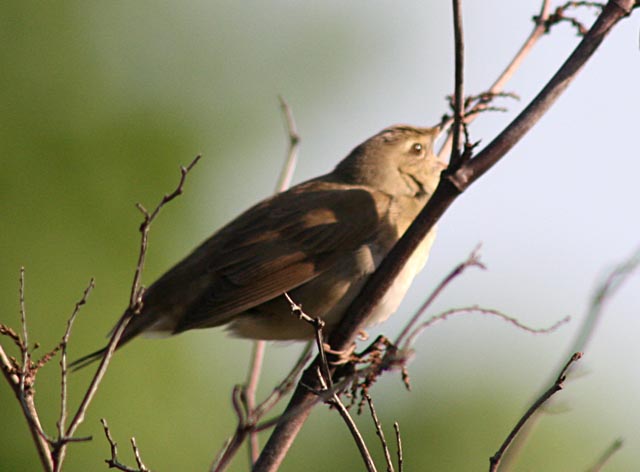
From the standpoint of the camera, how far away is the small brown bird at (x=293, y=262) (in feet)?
13.3

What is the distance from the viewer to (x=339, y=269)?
409 cm

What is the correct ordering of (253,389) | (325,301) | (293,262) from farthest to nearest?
(293,262) → (325,301) → (253,389)

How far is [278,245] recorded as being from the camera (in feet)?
14.0

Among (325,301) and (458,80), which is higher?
(325,301)

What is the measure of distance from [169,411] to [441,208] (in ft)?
14.8

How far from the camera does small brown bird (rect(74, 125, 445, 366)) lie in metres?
4.04

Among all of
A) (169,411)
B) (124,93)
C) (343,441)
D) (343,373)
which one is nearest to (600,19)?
(343,373)

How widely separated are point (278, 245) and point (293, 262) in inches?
4.8

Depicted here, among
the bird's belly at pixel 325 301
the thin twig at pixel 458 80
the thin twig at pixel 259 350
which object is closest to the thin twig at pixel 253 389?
the thin twig at pixel 259 350

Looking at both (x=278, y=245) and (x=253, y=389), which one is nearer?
(x=253, y=389)

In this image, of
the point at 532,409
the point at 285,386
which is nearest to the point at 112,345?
the point at 285,386

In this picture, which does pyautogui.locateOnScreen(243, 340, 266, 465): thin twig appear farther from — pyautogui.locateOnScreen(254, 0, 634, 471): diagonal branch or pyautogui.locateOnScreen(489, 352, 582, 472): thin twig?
pyautogui.locateOnScreen(489, 352, 582, 472): thin twig

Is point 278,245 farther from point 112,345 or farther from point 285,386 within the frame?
point 112,345

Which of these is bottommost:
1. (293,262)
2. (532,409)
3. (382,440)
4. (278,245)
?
(532,409)
